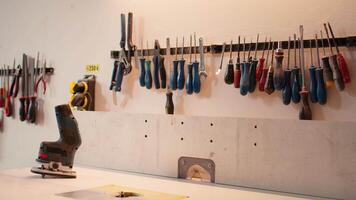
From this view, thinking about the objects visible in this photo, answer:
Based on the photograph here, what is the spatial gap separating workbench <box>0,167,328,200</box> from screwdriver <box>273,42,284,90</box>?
406 mm

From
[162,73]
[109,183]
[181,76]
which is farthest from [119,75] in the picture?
[109,183]

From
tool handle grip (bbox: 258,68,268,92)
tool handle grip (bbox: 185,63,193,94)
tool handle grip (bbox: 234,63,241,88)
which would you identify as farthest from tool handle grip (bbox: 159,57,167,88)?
tool handle grip (bbox: 258,68,268,92)

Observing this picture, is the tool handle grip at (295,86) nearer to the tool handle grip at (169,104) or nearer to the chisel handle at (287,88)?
the chisel handle at (287,88)

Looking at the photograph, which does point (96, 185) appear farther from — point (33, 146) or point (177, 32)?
point (33, 146)

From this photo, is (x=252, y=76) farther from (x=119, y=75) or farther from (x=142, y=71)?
(x=119, y=75)

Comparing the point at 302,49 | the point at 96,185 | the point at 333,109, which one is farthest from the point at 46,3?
the point at 333,109

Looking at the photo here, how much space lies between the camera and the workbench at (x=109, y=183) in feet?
4.35

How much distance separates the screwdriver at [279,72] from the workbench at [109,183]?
0.41 meters

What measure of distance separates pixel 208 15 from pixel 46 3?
1079 millimetres

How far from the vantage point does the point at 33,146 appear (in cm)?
235

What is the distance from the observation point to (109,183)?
5.04ft

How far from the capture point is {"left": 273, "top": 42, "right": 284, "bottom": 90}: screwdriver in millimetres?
1520

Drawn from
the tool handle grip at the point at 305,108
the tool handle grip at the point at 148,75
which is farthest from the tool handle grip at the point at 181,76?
the tool handle grip at the point at 305,108

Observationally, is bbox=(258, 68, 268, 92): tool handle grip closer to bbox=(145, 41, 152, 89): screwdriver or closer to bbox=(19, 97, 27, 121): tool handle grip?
bbox=(145, 41, 152, 89): screwdriver
